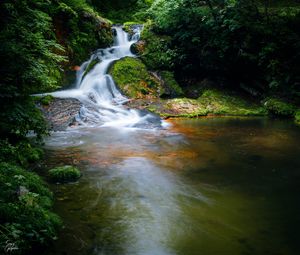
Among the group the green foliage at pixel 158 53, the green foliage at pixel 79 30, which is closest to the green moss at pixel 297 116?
the green foliage at pixel 158 53

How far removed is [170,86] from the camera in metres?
18.3

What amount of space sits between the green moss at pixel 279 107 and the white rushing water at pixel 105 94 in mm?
5514

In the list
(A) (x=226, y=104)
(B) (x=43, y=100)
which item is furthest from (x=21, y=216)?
(A) (x=226, y=104)

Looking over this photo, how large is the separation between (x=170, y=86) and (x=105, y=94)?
3728mm

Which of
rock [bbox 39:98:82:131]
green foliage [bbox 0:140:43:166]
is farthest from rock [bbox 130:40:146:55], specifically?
green foliage [bbox 0:140:43:166]

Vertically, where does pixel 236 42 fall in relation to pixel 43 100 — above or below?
above

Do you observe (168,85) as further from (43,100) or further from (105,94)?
(43,100)

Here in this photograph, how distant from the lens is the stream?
535 cm

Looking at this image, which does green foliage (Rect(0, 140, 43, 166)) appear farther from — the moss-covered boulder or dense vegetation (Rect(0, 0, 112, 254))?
the moss-covered boulder

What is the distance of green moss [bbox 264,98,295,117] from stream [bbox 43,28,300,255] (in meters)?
1.65

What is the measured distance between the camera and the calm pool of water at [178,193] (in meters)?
5.32

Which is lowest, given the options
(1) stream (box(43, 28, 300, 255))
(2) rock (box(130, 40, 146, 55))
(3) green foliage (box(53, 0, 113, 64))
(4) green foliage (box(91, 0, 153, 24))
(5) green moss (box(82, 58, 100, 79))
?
(1) stream (box(43, 28, 300, 255))

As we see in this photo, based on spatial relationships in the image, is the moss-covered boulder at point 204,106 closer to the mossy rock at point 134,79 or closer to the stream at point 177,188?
the mossy rock at point 134,79

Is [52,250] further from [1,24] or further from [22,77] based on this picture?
[1,24]
